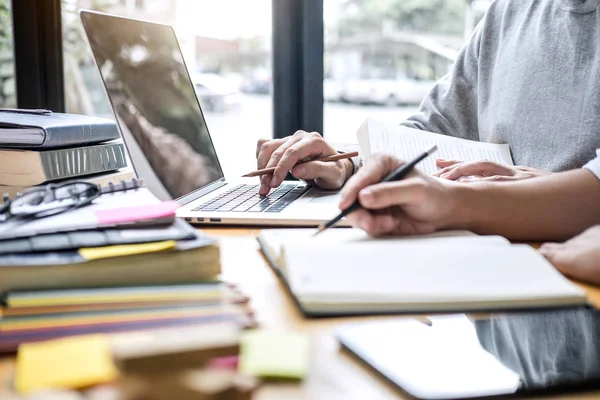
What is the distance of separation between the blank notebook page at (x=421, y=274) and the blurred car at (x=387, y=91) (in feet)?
4.06

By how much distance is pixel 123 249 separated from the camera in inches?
21.5

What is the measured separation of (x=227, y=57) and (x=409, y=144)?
0.94 meters

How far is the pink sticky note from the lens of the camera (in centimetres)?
60

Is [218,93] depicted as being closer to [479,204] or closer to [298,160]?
[298,160]

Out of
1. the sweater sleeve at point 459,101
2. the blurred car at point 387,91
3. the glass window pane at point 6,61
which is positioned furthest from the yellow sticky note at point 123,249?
the glass window pane at point 6,61

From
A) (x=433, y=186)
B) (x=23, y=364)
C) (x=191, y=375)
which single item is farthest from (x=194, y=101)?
(x=191, y=375)

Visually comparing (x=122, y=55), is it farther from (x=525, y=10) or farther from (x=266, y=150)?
(x=525, y=10)

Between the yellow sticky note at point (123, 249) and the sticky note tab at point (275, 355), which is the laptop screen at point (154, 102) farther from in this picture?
the sticky note tab at point (275, 355)

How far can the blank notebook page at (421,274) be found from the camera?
551 millimetres

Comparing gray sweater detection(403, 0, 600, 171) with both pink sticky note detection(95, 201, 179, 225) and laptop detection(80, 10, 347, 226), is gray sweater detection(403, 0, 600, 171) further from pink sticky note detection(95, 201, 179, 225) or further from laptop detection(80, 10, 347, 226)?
pink sticky note detection(95, 201, 179, 225)

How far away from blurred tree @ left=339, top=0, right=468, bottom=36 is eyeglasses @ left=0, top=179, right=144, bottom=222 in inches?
48.8

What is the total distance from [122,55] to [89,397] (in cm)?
75

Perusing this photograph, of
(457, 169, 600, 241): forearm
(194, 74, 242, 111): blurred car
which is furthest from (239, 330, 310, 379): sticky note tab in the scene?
(194, 74, 242, 111): blurred car

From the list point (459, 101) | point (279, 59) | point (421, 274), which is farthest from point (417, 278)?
point (279, 59)
